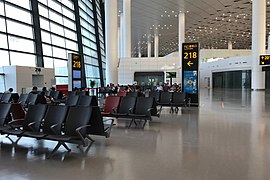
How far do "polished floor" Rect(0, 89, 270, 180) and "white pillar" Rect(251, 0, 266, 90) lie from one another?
23.3 metres

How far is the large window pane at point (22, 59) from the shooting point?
51.9 ft

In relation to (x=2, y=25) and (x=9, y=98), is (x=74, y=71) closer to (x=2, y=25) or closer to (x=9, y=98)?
(x=2, y=25)

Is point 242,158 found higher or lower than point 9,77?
lower

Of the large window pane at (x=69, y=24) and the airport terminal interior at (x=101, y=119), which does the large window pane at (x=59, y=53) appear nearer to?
the airport terminal interior at (x=101, y=119)

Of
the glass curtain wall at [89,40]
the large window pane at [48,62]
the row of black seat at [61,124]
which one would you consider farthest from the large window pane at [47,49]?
the row of black seat at [61,124]

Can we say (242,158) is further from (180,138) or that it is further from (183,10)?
(183,10)

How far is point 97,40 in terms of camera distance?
1186 inches

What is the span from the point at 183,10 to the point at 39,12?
22.5 m

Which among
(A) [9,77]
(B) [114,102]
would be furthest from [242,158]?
(A) [9,77]

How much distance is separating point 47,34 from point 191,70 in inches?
444

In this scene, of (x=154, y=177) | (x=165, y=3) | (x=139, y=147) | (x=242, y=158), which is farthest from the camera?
(x=165, y=3)

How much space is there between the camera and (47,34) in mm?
18906

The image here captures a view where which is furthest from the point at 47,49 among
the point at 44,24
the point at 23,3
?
the point at 23,3

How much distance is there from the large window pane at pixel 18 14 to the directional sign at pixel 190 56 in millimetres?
10436
